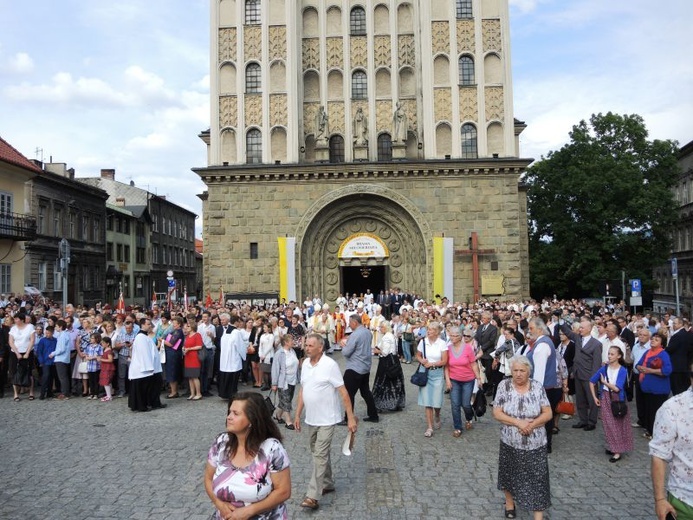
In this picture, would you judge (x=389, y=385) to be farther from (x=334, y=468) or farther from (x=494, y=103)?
(x=494, y=103)

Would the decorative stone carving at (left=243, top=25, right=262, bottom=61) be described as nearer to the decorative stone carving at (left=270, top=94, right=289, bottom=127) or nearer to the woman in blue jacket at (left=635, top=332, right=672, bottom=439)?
the decorative stone carving at (left=270, top=94, right=289, bottom=127)

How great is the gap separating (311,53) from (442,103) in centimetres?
724

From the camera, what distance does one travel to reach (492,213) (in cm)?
2744

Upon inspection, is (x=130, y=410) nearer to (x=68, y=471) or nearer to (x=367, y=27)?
(x=68, y=471)

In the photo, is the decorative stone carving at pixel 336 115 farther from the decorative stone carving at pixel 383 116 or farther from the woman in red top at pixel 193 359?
the woman in red top at pixel 193 359

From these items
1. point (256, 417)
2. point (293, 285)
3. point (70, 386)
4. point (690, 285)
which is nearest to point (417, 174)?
point (293, 285)

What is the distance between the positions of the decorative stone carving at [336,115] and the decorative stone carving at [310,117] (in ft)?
2.20

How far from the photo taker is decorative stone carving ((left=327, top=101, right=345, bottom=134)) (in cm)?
2902

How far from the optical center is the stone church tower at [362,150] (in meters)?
27.4

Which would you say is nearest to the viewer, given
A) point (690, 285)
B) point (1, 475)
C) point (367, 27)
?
point (1, 475)

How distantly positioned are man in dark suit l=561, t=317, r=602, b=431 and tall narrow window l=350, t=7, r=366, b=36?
23.3 m

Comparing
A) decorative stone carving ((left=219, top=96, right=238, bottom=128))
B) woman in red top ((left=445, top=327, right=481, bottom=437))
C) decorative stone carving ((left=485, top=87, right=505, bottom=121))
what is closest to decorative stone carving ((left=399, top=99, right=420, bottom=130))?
decorative stone carving ((left=485, top=87, right=505, bottom=121))

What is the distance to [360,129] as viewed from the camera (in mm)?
28109

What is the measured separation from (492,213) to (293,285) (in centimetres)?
1014
